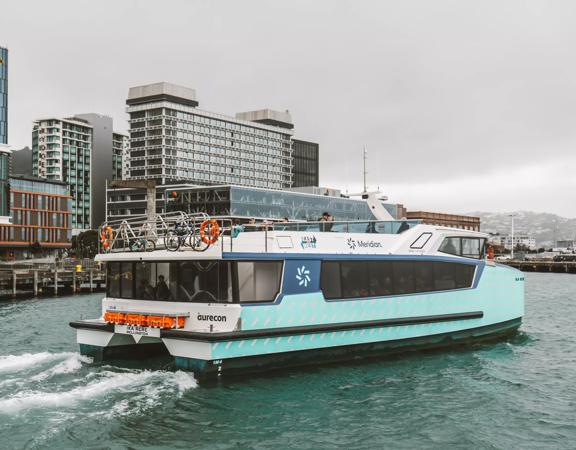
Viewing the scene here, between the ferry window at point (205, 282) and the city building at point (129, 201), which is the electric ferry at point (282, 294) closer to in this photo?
the ferry window at point (205, 282)

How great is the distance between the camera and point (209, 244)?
49.5 ft

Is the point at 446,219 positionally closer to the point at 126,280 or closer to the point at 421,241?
the point at 421,241

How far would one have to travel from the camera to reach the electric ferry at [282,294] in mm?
15172

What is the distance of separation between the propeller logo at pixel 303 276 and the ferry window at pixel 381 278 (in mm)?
2380

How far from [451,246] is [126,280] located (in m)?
10.4

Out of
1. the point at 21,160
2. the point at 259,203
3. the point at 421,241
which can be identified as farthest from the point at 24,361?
the point at 21,160

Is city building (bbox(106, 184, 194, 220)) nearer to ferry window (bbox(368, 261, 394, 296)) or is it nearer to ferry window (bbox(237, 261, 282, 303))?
ferry window (bbox(368, 261, 394, 296))

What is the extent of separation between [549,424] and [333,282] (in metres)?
6.49

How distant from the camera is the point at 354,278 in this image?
17594 mm

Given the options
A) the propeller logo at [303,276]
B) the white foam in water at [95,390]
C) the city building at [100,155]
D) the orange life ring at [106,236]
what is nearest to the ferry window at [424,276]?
the propeller logo at [303,276]

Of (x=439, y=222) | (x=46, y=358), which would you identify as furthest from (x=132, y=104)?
(x=46, y=358)

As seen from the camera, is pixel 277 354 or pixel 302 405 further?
pixel 277 354

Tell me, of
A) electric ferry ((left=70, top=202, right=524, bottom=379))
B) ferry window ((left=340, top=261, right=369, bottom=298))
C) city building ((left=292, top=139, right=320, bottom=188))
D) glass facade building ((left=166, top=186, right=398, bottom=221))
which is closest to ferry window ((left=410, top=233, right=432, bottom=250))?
electric ferry ((left=70, top=202, right=524, bottom=379))

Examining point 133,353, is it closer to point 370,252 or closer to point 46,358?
point 46,358
